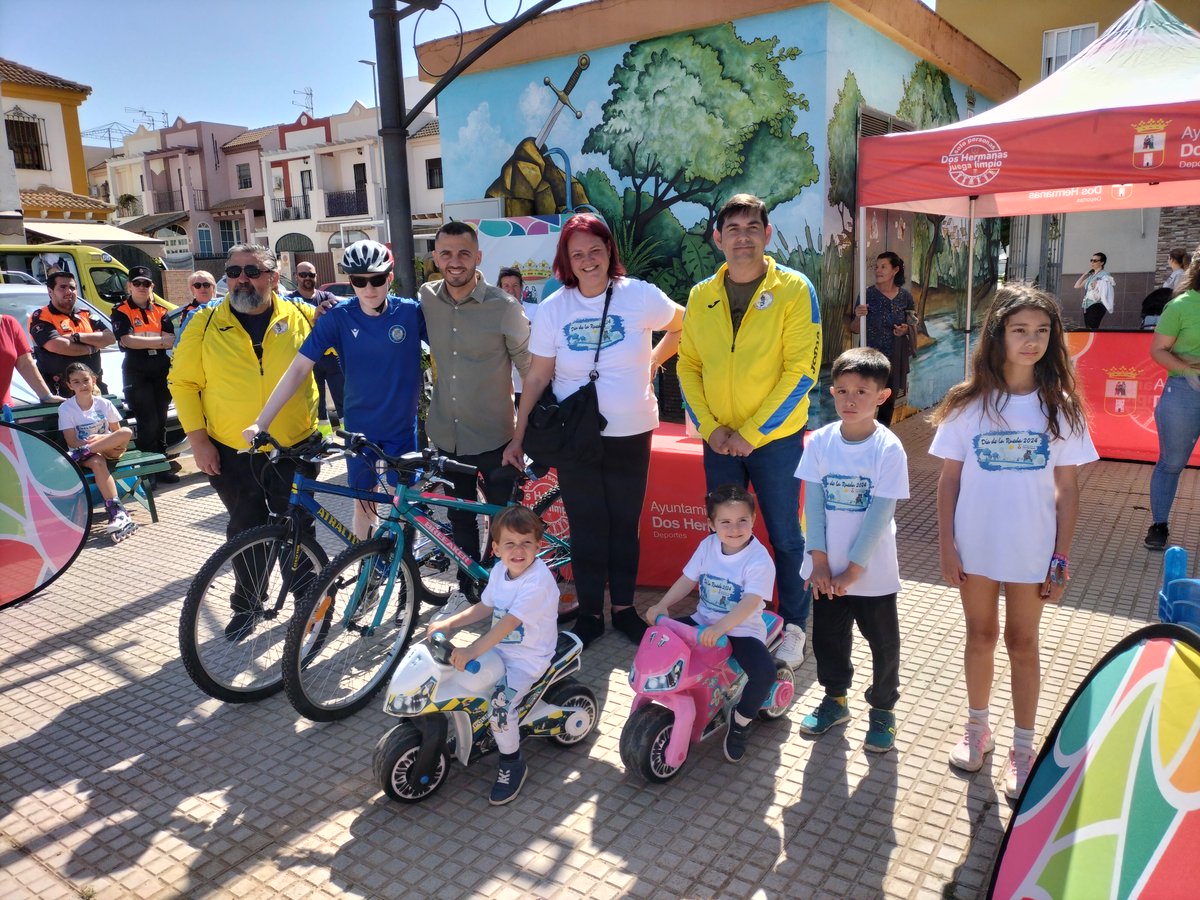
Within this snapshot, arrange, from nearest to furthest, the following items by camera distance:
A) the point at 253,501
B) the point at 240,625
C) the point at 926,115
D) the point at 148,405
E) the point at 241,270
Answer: the point at 240,625
the point at 241,270
the point at 253,501
the point at 148,405
the point at 926,115

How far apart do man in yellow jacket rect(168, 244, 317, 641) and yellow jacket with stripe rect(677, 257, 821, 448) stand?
2039mm

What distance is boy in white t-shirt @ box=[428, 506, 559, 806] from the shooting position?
9.87ft

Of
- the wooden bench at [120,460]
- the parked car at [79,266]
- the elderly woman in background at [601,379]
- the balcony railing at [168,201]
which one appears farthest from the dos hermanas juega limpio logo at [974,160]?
the balcony railing at [168,201]

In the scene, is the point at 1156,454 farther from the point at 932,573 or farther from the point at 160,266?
the point at 160,266

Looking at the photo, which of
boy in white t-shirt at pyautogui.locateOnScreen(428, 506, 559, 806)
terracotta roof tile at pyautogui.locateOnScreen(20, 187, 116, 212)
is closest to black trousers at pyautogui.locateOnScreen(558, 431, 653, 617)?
boy in white t-shirt at pyautogui.locateOnScreen(428, 506, 559, 806)

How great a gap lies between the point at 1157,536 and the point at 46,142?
108 ft

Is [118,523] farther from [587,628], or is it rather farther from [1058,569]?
[1058,569]

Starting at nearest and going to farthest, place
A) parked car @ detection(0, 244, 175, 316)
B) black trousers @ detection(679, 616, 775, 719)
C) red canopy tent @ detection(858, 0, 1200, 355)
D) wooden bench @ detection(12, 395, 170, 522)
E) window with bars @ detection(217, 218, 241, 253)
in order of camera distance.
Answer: black trousers @ detection(679, 616, 775, 719) < red canopy tent @ detection(858, 0, 1200, 355) < wooden bench @ detection(12, 395, 170, 522) < parked car @ detection(0, 244, 175, 316) < window with bars @ detection(217, 218, 241, 253)

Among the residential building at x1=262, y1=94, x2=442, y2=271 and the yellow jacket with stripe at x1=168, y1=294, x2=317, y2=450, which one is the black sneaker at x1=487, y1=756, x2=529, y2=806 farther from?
the residential building at x1=262, y1=94, x2=442, y2=271

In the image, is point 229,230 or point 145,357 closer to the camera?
point 145,357

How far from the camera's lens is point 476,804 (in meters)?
3.02

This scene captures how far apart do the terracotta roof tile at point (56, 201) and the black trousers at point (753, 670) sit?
29.2 meters

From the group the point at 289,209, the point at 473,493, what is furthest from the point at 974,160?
the point at 289,209

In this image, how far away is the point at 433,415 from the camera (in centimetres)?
431
